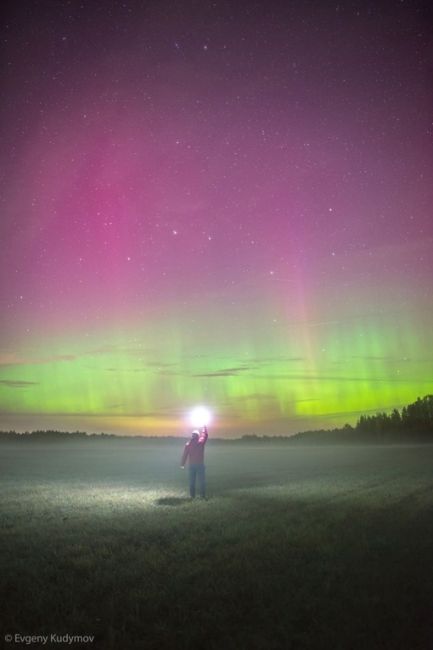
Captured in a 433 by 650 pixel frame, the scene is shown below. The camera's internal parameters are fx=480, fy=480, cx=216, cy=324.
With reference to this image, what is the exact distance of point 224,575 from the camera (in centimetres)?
865

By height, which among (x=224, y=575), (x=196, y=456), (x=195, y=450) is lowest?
(x=224, y=575)

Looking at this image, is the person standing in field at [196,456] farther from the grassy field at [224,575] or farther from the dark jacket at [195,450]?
the grassy field at [224,575]

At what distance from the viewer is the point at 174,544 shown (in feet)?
36.0

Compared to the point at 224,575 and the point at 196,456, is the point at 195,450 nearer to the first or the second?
the point at 196,456

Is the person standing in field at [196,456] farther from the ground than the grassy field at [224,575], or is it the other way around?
the person standing in field at [196,456]

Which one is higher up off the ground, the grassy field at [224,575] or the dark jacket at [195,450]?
the dark jacket at [195,450]

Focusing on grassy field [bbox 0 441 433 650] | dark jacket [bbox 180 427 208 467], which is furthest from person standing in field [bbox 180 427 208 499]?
grassy field [bbox 0 441 433 650]

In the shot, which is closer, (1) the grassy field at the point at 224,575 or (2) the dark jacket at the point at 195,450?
(1) the grassy field at the point at 224,575

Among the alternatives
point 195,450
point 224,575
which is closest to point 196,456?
point 195,450

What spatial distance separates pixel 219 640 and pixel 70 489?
61.9 feet

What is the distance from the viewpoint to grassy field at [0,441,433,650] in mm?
6395

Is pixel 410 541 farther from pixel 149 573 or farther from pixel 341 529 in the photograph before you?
pixel 149 573

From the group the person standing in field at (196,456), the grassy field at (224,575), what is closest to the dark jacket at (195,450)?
the person standing in field at (196,456)

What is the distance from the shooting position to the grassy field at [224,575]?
6.39m
